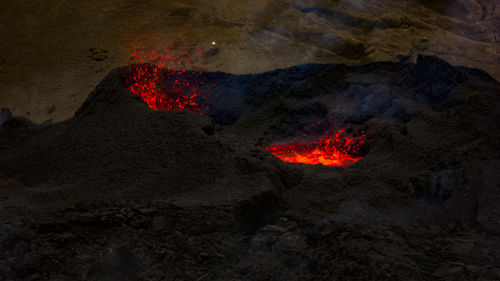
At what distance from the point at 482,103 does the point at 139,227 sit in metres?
2.36

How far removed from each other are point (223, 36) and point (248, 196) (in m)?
3.74

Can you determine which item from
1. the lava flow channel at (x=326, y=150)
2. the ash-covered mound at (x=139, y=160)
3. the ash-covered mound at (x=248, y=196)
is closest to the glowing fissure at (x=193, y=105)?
the lava flow channel at (x=326, y=150)

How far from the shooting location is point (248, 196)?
1609 millimetres

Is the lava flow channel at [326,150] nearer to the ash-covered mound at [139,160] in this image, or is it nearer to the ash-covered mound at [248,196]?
the ash-covered mound at [248,196]

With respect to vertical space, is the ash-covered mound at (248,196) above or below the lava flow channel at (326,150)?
above

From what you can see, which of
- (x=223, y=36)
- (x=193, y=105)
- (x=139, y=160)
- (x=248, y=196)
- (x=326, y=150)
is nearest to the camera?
(x=248, y=196)

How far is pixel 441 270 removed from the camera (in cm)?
134

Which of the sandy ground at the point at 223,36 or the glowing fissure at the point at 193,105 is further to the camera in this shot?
the sandy ground at the point at 223,36

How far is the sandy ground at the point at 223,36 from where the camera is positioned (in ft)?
13.8

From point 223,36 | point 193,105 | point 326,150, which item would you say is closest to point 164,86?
point 193,105

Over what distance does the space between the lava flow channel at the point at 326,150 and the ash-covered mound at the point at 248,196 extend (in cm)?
15

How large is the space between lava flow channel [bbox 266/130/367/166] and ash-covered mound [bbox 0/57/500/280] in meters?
0.15

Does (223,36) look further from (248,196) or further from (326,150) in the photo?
(248,196)

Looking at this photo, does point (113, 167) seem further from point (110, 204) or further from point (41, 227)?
point (41, 227)
